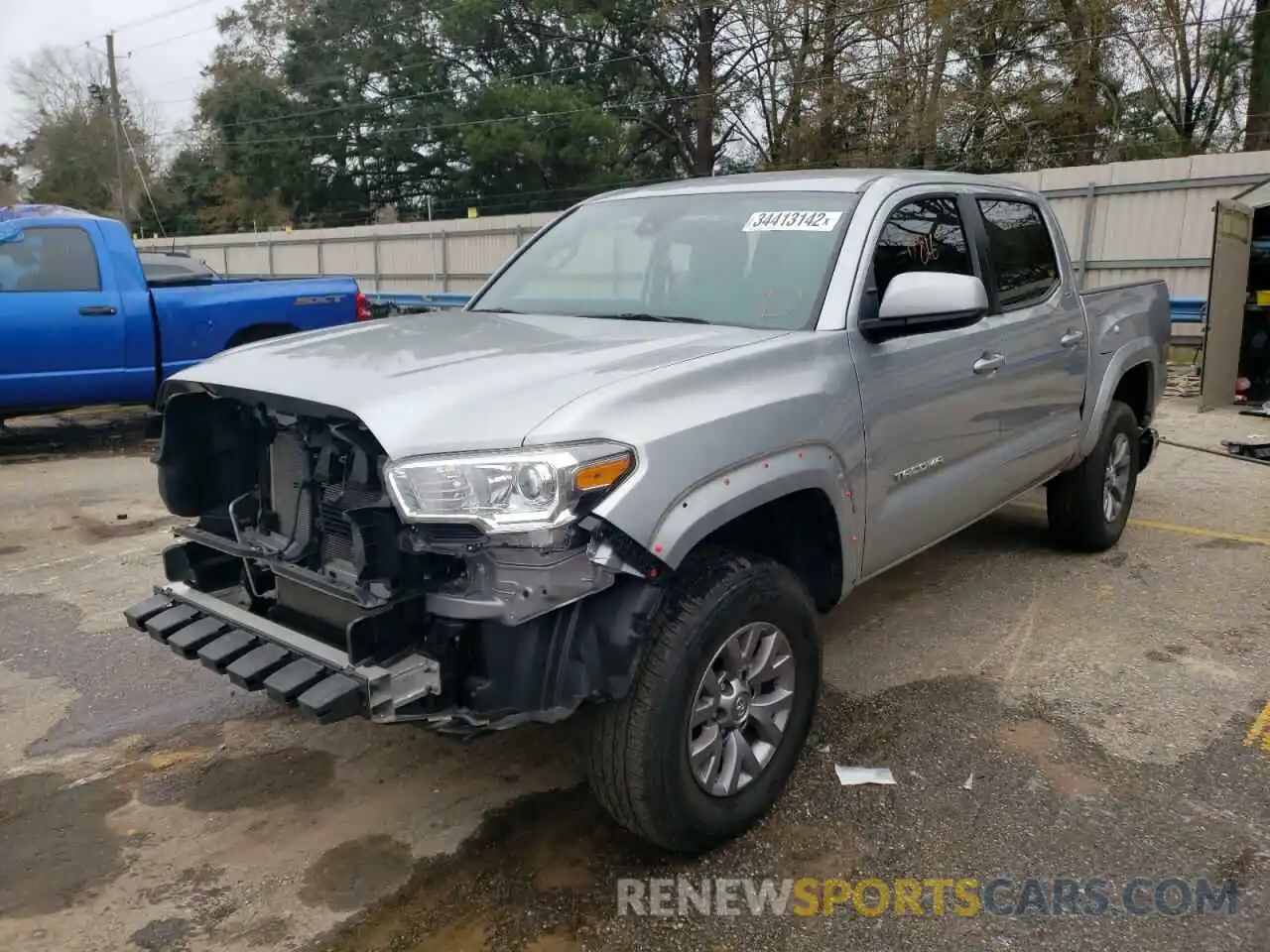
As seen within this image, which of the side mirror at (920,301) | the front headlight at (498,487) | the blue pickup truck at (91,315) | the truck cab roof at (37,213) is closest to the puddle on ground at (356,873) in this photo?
the front headlight at (498,487)

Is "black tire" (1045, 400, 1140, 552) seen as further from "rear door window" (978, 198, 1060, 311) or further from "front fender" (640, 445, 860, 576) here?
"front fender" (640, 445, 860, 576)

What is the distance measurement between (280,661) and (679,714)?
1.08 metres

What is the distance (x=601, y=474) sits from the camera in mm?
2531

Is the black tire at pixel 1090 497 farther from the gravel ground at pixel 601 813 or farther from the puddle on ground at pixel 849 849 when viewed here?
the puddle on ground at pixel 849 849

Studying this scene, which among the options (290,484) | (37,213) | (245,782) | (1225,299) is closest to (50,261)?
(37,213)

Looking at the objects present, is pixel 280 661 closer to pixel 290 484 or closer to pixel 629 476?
pixel 290 484

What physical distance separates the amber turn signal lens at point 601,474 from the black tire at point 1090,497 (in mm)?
3705

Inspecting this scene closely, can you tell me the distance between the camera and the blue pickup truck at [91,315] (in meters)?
8.11

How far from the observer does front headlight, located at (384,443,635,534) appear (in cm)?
247

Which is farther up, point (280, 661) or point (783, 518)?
point (783, 518)

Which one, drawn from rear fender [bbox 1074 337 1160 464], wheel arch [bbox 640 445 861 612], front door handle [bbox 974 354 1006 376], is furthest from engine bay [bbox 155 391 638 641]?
rear fender [bbox 1074 337 1160 464]

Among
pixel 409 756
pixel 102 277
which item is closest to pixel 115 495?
pixel 102 277

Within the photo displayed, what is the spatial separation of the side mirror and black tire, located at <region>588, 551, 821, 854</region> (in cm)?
96

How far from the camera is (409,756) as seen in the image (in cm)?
362
